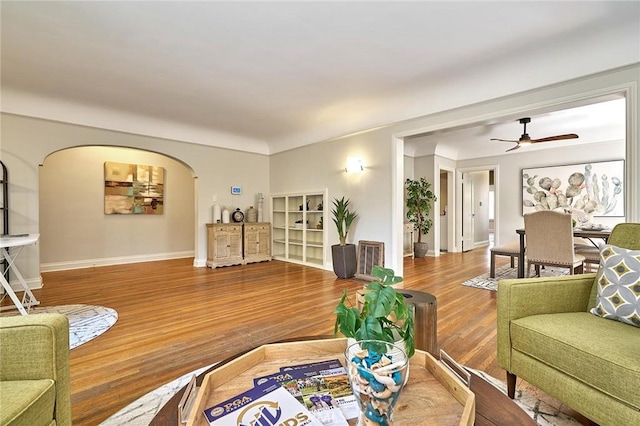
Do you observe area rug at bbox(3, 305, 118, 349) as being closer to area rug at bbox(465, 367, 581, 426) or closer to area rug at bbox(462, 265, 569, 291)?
area rug at bbox(465, 367, 581, 426)

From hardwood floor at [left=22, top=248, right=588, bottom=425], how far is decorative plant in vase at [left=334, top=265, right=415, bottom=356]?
1406mm

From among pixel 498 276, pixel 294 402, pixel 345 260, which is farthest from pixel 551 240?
pixel 294 402

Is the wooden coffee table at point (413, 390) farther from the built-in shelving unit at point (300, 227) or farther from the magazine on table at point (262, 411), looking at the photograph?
the built-in shelving unit at point (300, 227)

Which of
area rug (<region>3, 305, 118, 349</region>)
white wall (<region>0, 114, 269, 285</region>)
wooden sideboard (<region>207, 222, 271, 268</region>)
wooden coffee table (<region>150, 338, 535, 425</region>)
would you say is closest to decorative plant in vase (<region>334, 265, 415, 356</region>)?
wooden coffee table (<region>150, 338, 535, 425</region>)

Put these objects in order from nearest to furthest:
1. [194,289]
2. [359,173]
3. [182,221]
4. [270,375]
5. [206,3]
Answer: [270,375]
[206,3]
[194,289]
[359,173]
[182,221]

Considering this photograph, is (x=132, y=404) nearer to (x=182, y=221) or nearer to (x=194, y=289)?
(x=194, y=289)

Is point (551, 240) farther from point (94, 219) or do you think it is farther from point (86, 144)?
point (94, 219)

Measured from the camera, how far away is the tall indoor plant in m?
6.73

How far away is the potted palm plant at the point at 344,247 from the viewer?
465 centimetres

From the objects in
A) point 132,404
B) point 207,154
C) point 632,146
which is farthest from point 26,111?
point 632,146

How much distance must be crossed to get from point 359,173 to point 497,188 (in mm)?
4210

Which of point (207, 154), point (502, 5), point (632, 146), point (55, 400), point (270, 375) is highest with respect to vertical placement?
point (502, 5)

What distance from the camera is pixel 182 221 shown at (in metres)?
6.83

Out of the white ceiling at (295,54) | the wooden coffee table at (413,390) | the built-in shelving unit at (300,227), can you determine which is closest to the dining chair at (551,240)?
the white ceiling at (295,54)
